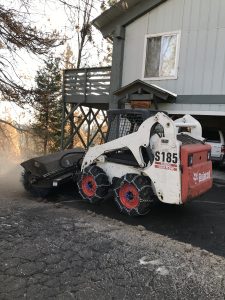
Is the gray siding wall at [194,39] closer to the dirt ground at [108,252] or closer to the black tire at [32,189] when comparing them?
the dirt ground at [108,252]

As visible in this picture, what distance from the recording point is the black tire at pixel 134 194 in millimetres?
6691

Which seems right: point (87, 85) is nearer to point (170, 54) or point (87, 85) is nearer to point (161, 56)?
point (161, 56)

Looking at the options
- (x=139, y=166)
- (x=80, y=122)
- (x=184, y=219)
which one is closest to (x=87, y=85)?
(x=80, y=122)

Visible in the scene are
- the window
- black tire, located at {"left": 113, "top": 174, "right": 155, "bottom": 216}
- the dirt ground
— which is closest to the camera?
the dirt ground

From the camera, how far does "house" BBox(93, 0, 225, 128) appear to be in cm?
1239

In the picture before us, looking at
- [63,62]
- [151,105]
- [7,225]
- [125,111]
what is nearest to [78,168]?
[125,111]

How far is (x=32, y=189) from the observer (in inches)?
331

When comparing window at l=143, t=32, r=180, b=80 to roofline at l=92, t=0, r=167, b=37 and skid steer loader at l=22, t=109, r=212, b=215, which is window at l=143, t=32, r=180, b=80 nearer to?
roofline at l=92, t=0, r=167, b=37

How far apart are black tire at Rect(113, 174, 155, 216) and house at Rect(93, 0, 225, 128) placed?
6.36 metres

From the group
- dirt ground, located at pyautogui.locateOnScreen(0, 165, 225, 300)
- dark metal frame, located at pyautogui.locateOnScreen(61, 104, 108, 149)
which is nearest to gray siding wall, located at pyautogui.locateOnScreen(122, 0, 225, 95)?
dark metal frame, located at pyautogui.locateOnScreen(61, 104, 108, 149)

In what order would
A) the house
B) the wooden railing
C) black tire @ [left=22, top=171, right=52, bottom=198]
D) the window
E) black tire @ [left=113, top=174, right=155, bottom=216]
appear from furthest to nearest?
the wooden railing < the window < the house < black tire @ [left=22, top=171, right=52, bottom=198] < black tire @ [left=113, top=174, right=155, bottom=216]

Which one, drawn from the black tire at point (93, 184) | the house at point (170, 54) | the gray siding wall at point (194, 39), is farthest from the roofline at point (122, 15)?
the black tire at point (93, 184)

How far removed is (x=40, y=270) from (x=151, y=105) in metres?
10.0

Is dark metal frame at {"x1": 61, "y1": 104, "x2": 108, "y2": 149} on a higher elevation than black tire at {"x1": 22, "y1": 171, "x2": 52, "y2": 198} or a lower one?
higher
